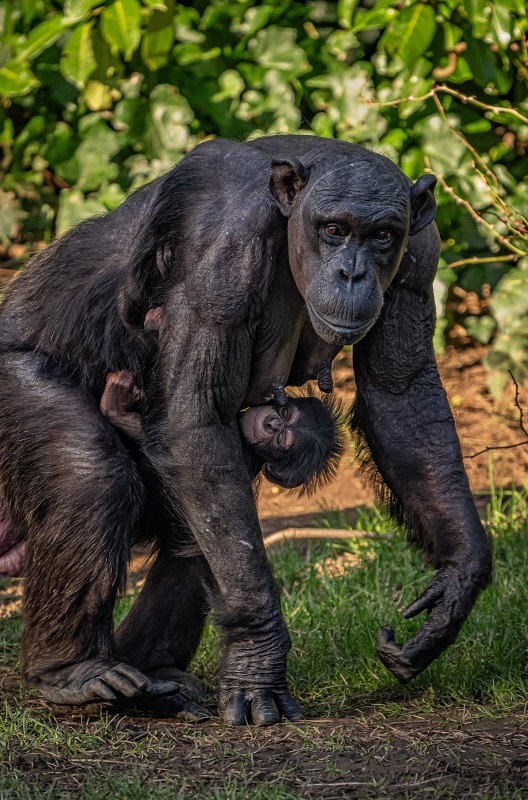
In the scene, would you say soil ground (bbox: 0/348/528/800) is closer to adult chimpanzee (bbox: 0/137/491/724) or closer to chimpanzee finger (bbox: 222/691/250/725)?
chimpanzee finger (bbox: 222/691/250/725)

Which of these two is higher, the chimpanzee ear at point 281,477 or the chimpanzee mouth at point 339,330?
→ the chimpanzee mouth at point 339,330

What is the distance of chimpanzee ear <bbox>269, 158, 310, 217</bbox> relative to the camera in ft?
13.4

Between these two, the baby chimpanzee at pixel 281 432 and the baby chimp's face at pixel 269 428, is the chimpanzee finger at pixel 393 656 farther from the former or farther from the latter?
the baby chimp's face at pixel 269 428

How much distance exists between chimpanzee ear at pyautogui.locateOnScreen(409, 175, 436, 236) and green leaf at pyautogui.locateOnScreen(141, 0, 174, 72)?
11.3 feet

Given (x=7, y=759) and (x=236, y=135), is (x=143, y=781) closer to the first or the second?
(x=7, y=759)

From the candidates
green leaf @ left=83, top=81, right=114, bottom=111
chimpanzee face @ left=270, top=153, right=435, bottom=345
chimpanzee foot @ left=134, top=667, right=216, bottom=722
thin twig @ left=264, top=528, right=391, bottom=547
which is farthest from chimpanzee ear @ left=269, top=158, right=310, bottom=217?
green leaf @ left=83, top=81, right=114, bottom=111

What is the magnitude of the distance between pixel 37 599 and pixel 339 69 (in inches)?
174

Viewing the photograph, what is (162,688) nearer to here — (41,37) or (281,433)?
(281,433)

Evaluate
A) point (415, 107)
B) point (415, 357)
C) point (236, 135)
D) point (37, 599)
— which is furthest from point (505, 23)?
point (37, 599)

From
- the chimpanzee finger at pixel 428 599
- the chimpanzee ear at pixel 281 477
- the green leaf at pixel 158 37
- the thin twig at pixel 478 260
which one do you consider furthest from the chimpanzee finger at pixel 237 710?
the green leaf at pixel 158 37

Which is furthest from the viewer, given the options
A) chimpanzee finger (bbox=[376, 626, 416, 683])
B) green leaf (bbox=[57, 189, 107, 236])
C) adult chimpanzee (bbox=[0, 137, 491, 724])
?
green leaf (bbox=[57, 189, 107, 236])

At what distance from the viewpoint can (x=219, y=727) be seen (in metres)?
4.35

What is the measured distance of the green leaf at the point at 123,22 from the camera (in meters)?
6.38

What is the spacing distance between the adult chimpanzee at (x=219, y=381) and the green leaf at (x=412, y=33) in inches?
96.9
